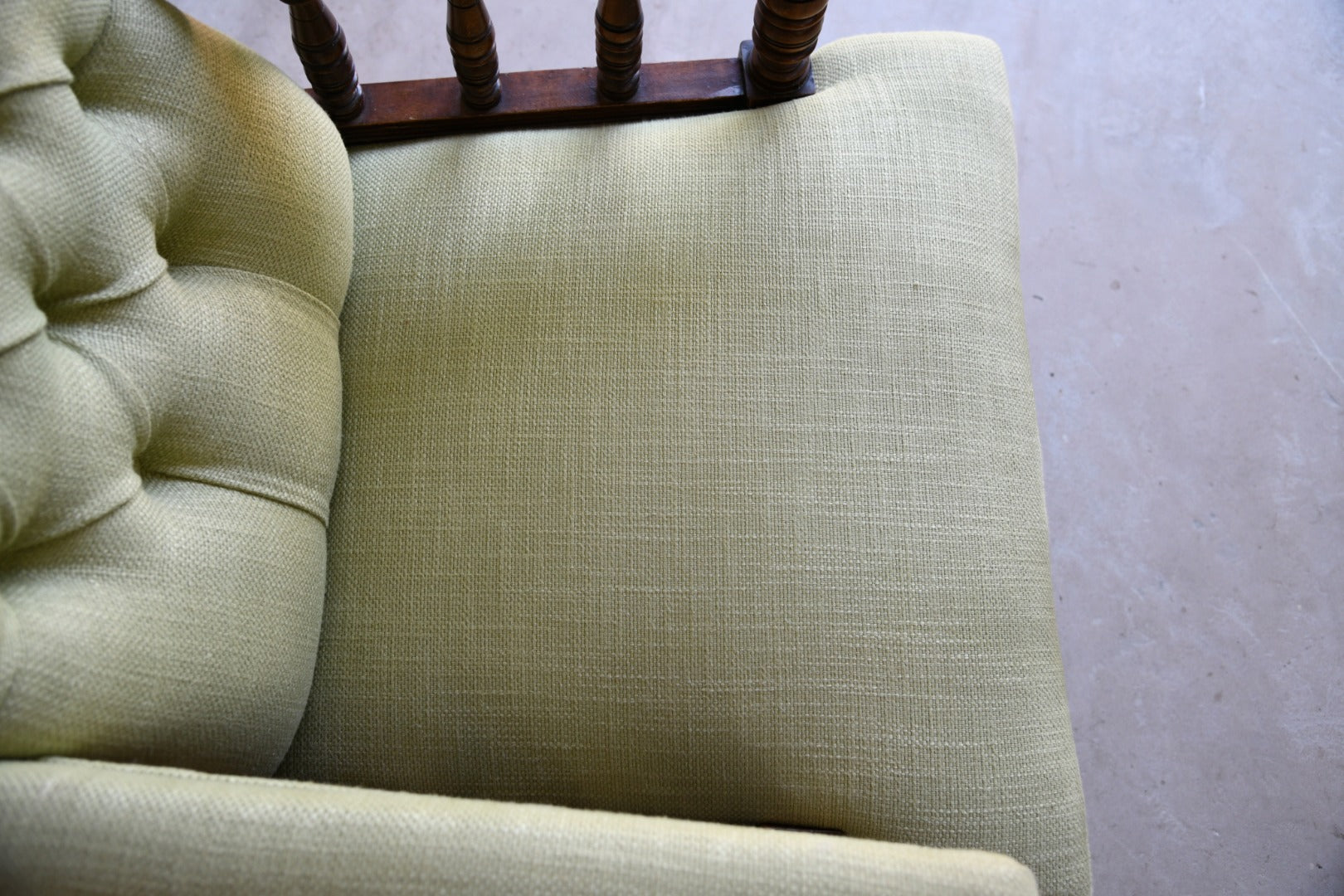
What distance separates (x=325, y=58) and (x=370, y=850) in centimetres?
48

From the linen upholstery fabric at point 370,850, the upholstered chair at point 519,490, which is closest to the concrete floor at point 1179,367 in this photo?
the upholstered chair at point 519,490

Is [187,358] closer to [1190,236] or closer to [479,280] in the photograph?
[479,280]

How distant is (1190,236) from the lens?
39.7 inches

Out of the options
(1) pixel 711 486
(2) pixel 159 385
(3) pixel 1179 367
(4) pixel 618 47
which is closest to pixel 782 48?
(4) pixel 618 47

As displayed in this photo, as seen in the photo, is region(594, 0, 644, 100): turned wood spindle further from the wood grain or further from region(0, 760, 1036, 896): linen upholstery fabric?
region(0, 760, 1036, 896): linen upholstery fabric

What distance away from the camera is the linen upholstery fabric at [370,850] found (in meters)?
0.39

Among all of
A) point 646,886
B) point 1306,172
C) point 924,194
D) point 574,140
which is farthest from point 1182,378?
point 646,886

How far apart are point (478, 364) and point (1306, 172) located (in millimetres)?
917

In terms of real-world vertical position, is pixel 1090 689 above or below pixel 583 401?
below

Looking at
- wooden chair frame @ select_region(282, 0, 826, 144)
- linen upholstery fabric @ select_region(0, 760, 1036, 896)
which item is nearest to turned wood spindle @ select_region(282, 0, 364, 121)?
wooden chair frame @ select_region(282, 0, 826, 144)

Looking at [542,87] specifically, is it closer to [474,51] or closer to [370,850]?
[474,51]

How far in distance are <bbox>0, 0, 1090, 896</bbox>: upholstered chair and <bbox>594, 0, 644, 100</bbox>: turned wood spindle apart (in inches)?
1.3

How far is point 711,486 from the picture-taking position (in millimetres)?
570

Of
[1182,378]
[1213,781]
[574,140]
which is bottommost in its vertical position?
[1213,781]
